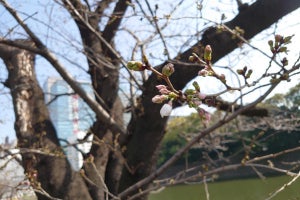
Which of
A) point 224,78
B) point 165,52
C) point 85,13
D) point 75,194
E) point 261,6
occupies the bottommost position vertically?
point 75,194

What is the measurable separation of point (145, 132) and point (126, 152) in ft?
0.85

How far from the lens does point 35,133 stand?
2908 millimetres

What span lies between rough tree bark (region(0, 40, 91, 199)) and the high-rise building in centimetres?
31

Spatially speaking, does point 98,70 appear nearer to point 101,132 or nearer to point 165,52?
point 101,132

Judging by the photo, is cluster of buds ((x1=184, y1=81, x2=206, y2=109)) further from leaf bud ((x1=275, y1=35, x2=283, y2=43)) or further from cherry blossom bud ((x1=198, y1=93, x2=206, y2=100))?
leaf bud ((x1=275, y1=35, x2=283, y2=43))

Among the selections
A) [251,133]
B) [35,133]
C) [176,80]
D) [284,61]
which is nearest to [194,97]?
[284,61]

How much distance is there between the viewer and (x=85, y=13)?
10.3 ft

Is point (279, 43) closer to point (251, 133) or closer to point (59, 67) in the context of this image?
point (59, 67)

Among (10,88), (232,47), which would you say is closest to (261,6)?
(232,47)

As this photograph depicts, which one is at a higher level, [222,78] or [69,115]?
[69,115]

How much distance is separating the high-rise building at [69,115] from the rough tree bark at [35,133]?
0.31 m

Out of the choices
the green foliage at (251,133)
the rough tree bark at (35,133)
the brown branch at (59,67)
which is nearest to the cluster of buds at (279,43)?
the green foliage at (251,133)

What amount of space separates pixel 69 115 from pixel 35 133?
1.76 metres

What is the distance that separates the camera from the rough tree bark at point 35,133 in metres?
2.69
